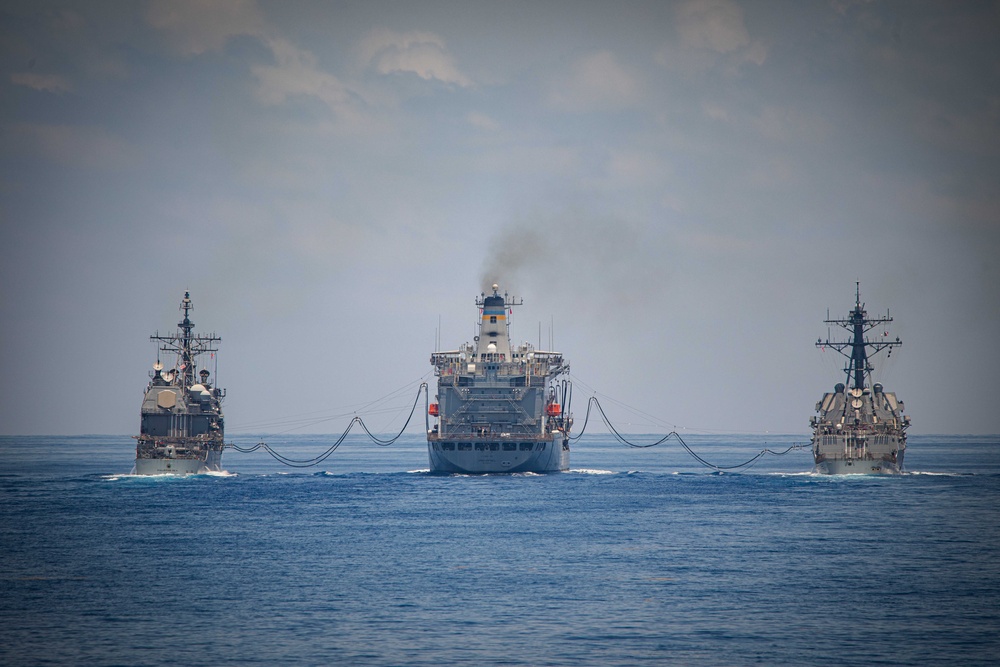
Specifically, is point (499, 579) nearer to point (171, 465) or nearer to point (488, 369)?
point (488, 369)

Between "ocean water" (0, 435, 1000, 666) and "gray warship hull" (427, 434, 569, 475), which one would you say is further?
"gray warship hull" (427, 434, 569, 475)

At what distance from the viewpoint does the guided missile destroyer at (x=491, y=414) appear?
106 meters

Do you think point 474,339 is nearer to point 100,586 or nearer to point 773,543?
point 773,543

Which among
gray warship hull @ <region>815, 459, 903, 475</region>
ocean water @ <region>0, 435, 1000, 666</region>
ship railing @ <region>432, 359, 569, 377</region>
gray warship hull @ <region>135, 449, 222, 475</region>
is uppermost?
ship railing @ <region>432, 359, 569, 377</region>

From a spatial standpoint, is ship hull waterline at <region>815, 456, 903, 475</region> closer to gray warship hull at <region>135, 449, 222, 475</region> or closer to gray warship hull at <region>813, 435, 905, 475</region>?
gray warship hull at <region>813, 435, 905, 475</region>

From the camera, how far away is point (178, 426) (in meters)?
106

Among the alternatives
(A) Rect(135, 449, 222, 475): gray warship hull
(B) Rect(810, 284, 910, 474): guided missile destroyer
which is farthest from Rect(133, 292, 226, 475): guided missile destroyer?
(B) Rect(810, 284, 910, 474): guided missile destroyer

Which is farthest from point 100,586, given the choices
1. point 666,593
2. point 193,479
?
point 193,479

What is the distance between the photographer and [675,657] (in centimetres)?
3778

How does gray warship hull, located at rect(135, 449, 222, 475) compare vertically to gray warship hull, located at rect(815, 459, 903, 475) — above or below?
below

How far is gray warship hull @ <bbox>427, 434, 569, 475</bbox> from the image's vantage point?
346 ft

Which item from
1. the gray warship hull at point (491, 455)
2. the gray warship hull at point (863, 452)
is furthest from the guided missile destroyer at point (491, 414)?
the gray warship hull at point (863, 452)

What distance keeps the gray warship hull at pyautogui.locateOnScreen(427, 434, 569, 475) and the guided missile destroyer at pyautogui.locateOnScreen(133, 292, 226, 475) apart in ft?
68.9

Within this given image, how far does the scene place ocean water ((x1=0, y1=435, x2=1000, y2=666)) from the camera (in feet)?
128
